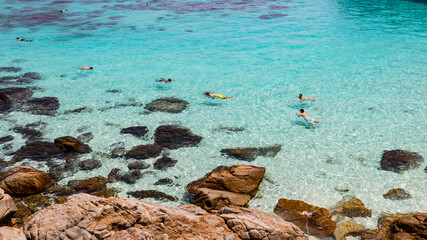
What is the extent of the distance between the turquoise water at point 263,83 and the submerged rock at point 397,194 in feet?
0.65

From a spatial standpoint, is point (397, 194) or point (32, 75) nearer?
point (397, 194)

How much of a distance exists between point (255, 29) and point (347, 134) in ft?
70.4

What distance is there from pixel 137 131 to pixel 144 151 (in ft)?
6.55

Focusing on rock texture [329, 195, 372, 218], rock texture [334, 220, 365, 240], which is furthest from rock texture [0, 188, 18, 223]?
rock texture [329, 195, 372, 218]

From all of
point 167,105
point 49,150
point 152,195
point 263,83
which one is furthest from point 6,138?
point 263,83

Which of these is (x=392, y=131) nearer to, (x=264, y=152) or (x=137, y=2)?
(x=264, y=152)

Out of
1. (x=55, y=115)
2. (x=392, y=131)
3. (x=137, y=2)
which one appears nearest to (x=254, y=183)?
(x=392, y=131)

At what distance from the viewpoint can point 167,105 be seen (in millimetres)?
18625

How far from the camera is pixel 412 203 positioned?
36.5ft

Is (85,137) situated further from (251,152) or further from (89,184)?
(251,152)

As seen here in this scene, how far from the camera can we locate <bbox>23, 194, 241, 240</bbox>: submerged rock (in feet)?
23.2

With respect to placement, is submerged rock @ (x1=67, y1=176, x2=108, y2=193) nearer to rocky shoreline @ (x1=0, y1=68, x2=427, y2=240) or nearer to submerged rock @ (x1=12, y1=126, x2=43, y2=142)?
rocky shoreline @ (x1=0, y1=68, x2=427, y2=240)

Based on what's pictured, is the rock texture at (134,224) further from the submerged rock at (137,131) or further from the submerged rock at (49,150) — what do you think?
the submerged rock at (137,131)

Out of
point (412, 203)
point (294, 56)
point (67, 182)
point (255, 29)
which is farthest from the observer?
point (255, 29)
